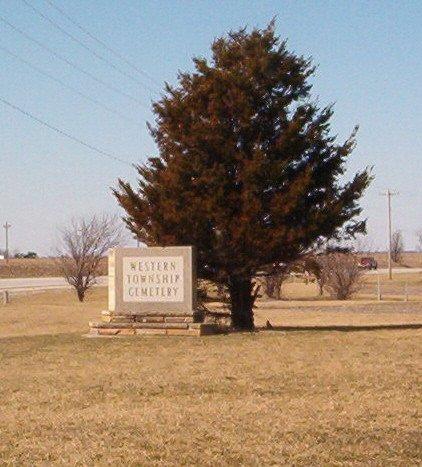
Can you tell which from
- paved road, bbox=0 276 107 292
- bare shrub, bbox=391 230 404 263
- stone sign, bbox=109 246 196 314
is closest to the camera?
stone sign, bbox=109 246 196 314

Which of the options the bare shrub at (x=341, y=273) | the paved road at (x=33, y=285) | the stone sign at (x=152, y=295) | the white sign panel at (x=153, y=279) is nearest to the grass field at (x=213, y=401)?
the stone sign at (x=152, y=295)

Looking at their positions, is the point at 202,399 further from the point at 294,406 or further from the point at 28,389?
the point at 28,389

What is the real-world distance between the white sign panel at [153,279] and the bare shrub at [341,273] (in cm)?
3099

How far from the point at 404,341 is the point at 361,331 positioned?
3.16m

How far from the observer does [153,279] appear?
1942cm

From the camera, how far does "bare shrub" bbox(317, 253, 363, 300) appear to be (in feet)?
163

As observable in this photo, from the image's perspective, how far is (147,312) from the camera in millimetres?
19219

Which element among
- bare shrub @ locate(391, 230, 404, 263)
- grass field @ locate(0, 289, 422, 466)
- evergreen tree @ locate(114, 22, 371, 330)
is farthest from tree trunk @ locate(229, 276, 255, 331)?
bare shrub @ locate(391, 230, 404, 263)

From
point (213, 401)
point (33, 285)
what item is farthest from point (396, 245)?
point (213, 401)

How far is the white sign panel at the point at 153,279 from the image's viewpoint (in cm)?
1922

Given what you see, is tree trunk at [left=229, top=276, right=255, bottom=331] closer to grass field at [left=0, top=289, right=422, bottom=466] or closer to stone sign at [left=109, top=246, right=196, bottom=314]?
stone sign at [left=109, top=246, right=196, bottom=314]

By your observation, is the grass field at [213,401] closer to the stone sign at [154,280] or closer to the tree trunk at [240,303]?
the stone sign at [154,280]

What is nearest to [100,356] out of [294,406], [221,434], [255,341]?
[255,341]

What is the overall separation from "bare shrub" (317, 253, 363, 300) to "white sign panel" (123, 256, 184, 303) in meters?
31.0
